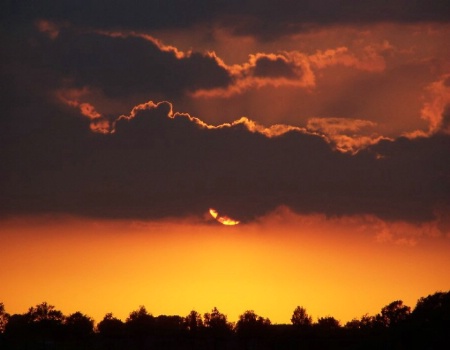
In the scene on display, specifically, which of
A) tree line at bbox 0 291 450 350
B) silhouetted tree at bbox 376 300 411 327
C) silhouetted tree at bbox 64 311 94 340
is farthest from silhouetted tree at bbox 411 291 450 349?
silhouetted tree at bbox 64 311 94 340

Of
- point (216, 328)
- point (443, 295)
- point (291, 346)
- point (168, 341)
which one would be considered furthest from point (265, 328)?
point (168, 341)

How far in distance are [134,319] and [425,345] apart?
121849 mm

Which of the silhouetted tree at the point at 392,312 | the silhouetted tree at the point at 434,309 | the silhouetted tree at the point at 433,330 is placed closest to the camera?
the silhouetted tree at the point at 433,330

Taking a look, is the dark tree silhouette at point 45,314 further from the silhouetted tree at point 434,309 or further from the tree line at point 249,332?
the silhouetted tree at point 434,309

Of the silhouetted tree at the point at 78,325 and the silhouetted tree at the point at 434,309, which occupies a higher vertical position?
the silhouetted tree at the point at 78,325

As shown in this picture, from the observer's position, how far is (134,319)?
19788cm

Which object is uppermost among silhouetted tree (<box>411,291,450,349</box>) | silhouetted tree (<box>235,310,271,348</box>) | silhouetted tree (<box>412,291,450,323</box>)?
silhouetted tree (<box>235,310,271,348</box>)

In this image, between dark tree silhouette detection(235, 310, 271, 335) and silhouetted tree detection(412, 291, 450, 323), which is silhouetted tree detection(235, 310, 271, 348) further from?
silhouetted tree detection(412, 291, 450, 323)

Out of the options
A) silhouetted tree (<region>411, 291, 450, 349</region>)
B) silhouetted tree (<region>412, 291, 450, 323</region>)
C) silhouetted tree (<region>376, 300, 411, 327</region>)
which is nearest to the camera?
silhouetted tree (<region>411, 291, 450, 349</region>)

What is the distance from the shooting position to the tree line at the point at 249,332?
84438 millimetres

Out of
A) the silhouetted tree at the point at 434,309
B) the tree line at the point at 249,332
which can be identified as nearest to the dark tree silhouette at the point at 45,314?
the tree line at the point at 249,332

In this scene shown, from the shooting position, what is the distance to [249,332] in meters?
174

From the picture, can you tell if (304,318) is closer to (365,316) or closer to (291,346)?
(365,316)

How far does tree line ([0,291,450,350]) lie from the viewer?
84.4 metres
